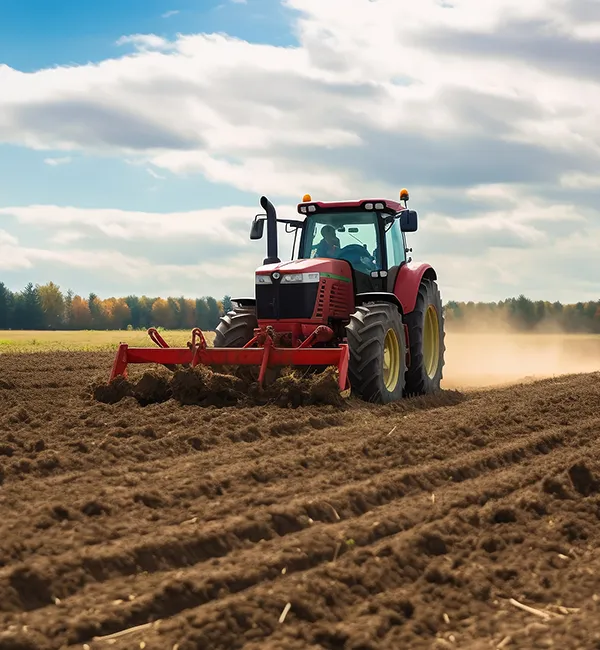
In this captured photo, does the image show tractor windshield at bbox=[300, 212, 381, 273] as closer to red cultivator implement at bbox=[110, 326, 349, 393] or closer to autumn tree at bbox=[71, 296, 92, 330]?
red cultivator implement at bbox=[110, 326, 349, 393]

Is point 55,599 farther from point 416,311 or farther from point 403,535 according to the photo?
point 416,311

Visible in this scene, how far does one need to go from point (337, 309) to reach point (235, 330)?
57.2 inches

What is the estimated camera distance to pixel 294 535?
5277 millimetres

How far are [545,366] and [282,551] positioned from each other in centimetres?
1712

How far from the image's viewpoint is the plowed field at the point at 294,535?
4.21 meters

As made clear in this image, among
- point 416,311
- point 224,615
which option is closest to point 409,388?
point 416,311

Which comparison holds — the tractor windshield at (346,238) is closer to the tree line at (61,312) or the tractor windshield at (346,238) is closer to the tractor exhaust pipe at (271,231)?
the tractor exhaust pipe at (271,231)

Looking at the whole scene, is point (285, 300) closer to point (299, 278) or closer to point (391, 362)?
point (299, 278)

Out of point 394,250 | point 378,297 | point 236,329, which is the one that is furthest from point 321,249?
point 236,329

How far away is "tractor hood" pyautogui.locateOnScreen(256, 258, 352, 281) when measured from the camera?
1138 cm

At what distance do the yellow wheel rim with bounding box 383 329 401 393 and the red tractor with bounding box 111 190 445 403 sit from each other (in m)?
0.01

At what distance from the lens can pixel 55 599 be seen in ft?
14.4

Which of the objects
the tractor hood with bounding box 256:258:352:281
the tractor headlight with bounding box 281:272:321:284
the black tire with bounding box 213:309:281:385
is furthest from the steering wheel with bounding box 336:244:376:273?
the black tire with bounding box 213:309:281:385

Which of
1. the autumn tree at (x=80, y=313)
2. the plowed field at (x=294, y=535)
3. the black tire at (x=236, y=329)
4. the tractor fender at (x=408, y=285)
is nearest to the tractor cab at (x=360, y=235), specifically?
the tractor fender at (x=408, y=285)
